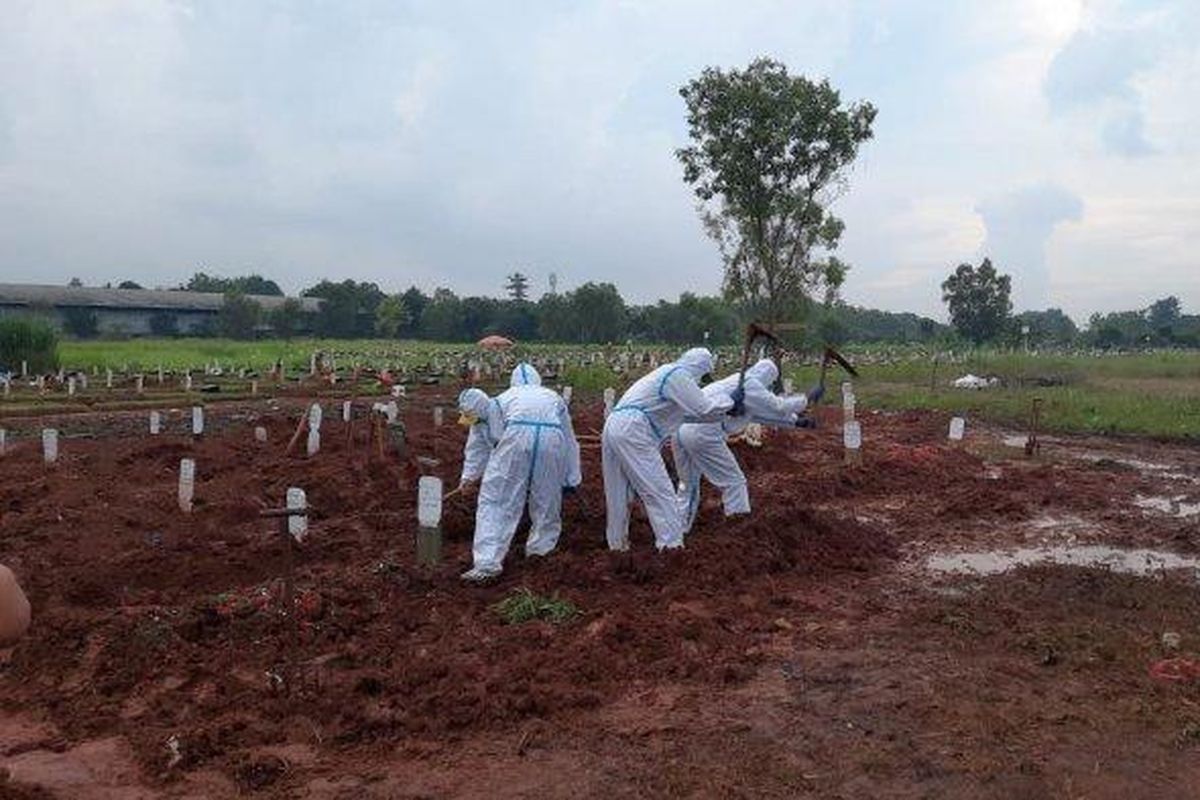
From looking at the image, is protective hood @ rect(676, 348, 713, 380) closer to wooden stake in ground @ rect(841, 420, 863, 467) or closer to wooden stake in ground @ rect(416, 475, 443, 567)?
wooden stake in ground @ rect(416, 475, 443, 567)

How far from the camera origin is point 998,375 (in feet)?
120

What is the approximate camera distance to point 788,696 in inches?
193

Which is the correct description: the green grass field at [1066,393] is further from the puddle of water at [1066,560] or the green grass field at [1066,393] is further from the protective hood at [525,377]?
the protective hood at [525,377]

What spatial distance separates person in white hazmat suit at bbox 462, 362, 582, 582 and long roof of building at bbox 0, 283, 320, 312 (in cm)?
5587

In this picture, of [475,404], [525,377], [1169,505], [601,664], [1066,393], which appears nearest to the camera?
[601,664]

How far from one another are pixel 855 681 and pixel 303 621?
3112 mm

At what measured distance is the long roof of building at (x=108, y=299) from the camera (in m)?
57.8

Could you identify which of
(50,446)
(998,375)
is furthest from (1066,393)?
(50,446)

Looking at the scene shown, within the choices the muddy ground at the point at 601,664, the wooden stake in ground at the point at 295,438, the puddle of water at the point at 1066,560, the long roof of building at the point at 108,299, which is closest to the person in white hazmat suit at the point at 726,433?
the muddy ground at the point at 601,664

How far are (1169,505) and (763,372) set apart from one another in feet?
18.2

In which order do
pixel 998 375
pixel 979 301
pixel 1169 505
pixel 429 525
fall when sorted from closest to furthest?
pixel 429 525
pixel 1169 505
pixel 998 375
pixel 979 301

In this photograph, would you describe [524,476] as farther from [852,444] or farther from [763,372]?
[852,444]

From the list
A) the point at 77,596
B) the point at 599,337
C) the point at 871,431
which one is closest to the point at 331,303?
the point at 599,337

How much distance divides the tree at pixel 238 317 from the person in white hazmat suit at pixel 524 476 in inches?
2241
